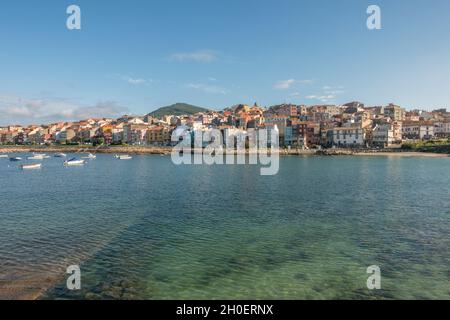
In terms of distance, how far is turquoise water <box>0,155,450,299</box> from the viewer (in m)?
11.7

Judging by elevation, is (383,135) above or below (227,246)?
above

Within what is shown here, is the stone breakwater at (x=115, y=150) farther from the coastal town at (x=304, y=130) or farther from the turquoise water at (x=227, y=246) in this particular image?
the turquoise water at (x=227, y=246)

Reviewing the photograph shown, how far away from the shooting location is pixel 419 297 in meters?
11.1

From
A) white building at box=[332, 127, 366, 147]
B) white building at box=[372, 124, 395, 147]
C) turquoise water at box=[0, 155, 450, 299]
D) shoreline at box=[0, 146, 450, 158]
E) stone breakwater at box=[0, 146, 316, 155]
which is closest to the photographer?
turquoise water at box=[0, 155, 450, 299]

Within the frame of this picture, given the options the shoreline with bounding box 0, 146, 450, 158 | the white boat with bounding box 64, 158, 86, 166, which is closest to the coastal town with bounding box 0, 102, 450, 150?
the shoreline with bounding box 0, 146, 450, 158

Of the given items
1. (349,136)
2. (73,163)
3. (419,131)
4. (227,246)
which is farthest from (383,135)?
(227,246)

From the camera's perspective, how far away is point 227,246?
53.0 ft

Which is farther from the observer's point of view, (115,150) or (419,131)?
(115,150)

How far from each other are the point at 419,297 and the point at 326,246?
211 inches

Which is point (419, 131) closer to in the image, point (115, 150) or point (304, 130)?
point (304, 130)

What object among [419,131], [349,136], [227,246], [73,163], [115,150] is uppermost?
[419,131]

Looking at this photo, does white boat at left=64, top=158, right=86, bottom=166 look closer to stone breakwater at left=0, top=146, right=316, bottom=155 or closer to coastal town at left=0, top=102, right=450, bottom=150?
stone breakwater at left=0, top=146, right=316, bottom=155
